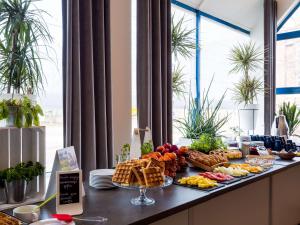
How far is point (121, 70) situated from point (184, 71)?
167 centimetres

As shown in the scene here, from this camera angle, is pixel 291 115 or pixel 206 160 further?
pixel 291 115

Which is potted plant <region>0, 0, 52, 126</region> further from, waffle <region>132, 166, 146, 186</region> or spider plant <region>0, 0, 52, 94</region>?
waffle <region>132, 166, 146, 186</region>

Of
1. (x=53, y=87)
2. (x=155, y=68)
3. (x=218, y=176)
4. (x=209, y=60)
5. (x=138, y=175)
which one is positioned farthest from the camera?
(x=209, y=60)

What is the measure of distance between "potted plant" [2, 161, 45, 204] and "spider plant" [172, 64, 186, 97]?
246 cm

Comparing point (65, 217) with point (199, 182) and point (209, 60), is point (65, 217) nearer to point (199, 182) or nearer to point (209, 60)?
point (199, 182)

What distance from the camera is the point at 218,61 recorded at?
5.11 m

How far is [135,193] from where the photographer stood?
5.64ft

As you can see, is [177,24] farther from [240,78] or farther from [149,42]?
[240,78]

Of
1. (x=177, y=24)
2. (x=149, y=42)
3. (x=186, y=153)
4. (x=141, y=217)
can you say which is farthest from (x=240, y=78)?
(x=141, y=217)

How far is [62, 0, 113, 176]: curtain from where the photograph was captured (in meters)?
2.39

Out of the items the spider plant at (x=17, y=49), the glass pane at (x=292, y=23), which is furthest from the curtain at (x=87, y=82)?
the glass pane at (x=292, y=23)

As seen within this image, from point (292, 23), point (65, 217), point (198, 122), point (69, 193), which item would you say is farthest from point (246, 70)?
point (65, 217)

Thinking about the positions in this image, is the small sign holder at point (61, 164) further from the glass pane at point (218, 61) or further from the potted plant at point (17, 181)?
the glass pane at point (218, 61)

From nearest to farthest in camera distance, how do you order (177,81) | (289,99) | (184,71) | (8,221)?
(8,221) → (177,81) → (184,71) → (289,99)
